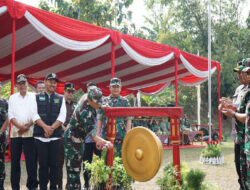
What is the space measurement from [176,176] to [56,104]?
5.57 ft

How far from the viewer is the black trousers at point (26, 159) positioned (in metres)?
3.34

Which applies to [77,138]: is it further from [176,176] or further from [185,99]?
[185,99]

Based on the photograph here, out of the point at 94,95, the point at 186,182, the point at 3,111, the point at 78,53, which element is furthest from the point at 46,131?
the point at 78,53

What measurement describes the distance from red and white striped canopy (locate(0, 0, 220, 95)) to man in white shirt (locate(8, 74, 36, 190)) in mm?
1838

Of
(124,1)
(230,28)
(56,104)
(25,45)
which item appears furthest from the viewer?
(230,28)

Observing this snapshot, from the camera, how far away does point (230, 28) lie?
2534 cm

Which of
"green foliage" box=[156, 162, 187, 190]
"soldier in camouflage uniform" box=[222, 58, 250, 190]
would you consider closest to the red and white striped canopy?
"green foliage" box=[156, 162, 187, 190]

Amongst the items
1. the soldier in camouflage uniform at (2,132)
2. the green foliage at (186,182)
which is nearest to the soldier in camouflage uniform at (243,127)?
the green foliage at (186,182)

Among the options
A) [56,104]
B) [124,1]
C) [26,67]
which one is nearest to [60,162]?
[56,104]

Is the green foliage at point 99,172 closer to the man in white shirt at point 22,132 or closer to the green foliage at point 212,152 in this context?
the man in white shirt at point 22,132

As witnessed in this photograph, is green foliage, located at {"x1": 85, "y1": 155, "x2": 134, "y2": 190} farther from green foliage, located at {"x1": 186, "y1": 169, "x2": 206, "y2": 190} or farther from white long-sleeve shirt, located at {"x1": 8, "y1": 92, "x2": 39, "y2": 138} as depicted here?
white long-sleeve shirt, located at {"x1": 8, "y1": 92, "x2": 39, "y2": 138}

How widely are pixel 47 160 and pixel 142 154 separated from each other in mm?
1216

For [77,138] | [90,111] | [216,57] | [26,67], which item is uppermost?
[216,57]

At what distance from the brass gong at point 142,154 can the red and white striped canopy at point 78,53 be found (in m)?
3.11
